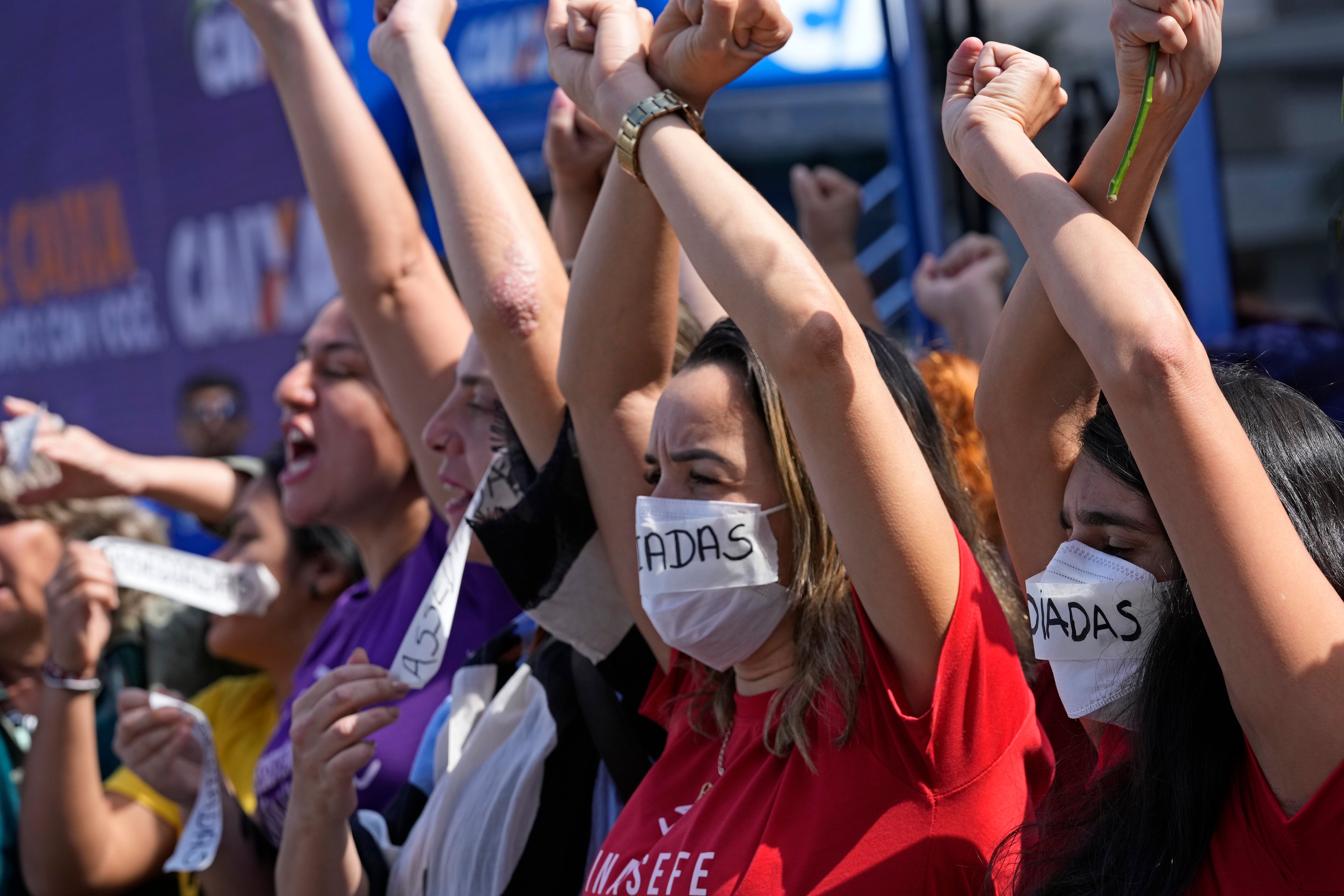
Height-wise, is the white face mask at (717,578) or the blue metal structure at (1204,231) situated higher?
the white face mask at (717,578)

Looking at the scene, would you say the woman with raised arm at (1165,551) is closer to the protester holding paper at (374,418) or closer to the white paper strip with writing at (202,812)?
the protester holding paper at (374,418)

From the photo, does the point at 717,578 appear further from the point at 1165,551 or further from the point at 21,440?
the point at 21,440

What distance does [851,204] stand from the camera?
3.58 metres

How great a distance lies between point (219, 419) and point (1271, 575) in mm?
7096

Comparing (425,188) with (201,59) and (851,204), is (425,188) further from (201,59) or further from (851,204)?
(851,204)

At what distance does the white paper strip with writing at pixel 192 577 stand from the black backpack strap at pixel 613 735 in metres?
1.32

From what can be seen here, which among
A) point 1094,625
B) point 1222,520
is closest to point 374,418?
point 1094,625

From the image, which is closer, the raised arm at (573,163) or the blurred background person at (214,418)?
the raised arm at (573,163)

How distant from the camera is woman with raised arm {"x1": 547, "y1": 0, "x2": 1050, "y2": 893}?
62.0 inches

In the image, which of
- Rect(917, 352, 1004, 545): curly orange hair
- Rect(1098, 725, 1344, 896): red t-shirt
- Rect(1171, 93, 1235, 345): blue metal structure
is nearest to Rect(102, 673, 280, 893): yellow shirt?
Rect(917, 352, 1004, 545): curly orange hair

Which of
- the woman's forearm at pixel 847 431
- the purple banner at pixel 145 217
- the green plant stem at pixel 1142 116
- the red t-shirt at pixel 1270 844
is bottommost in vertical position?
the purple banner at pixel 145 217

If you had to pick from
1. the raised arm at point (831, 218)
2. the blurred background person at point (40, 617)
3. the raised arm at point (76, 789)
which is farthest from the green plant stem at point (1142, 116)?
the blurred background person at point (40, 617)

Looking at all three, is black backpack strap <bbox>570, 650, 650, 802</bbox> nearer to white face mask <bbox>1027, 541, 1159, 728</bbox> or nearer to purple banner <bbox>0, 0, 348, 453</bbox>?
white face mask <bbox>1027, 541, 1159, 728</bbox>

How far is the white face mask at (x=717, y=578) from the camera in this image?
5.91 feet
